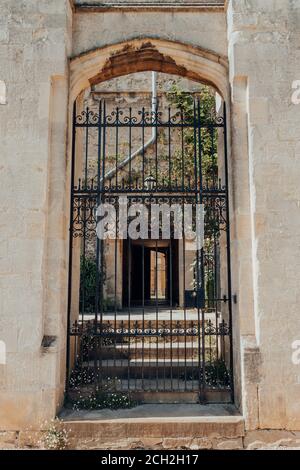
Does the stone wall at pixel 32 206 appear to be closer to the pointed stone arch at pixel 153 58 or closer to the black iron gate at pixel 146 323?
the pointed stone arch at pixel 153 58

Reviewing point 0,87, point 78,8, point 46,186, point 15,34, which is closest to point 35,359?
point 46,186

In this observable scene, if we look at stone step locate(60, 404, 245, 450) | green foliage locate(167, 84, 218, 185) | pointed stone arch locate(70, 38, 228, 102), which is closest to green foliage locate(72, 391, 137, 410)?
stone step locate(60, 404, 245, 450)

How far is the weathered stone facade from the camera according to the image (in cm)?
394

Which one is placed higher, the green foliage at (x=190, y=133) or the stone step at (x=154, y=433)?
the green foliage at (x=190, y=133)

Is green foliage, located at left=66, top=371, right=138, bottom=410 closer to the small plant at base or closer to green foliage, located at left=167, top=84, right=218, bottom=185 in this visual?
the small plant at base

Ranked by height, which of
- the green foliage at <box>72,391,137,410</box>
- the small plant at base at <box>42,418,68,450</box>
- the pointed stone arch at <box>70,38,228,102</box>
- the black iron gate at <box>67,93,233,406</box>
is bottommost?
the small plant at base at <box>42,418,68,450</box>

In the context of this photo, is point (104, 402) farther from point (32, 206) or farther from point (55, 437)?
point (32, 206)

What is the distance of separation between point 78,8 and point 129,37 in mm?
701

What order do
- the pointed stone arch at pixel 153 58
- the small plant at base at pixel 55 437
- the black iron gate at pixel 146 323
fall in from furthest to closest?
the pointed stone arch at pixel 153 58
the black iron gate at pixel 146 323
the small plant at base at pixel 55 437

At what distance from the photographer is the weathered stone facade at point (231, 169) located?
3.94m

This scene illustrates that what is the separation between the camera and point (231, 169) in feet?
14.7

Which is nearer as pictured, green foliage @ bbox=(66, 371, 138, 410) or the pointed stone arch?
green foliage @ bbox=(66, 371, 138, 410)

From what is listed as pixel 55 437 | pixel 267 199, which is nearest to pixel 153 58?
pixel 267 199

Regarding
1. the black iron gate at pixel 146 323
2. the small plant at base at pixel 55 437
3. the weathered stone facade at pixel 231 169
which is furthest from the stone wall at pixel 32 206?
the black iron gate at pixel 146 323
